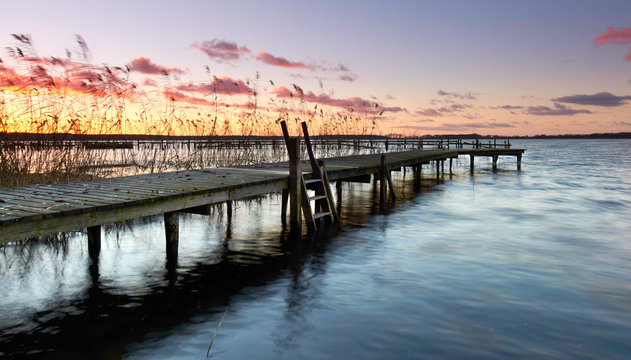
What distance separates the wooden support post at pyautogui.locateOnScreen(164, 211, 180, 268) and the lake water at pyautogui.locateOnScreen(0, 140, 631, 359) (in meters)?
0.27

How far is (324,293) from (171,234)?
10.1ft

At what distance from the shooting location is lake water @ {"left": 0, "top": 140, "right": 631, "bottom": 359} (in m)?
5.49

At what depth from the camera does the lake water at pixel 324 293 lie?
18.0 feet

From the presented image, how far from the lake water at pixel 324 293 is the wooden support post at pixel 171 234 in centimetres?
27

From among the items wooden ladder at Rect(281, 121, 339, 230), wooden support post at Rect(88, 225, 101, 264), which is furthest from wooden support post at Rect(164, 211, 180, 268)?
wooden ladder at Rect(281, 121, 339, 230)

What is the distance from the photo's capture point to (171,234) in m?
8.34

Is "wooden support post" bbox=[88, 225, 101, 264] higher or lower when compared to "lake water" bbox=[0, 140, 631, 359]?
higher

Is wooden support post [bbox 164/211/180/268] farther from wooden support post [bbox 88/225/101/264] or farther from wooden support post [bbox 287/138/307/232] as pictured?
wooden support post [bbox 287/138/307/232]

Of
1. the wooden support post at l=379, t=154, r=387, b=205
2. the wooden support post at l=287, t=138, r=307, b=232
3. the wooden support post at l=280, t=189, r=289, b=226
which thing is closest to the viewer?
the wooden support post at l=287, t=138, r=307, b=232

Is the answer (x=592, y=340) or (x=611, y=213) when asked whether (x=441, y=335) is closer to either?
(x=592, y=340)

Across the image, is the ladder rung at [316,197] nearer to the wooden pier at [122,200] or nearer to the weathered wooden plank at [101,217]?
the wooden pier at [122,200]

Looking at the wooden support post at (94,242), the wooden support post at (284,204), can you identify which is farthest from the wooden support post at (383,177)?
the wooden support post at (94,242)

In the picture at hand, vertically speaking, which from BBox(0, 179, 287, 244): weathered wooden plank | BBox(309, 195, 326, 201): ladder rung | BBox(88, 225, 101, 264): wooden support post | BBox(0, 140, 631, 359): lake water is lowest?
BBox(0, 140, 631, 359): lake water

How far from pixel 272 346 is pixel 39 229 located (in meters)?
3.15
